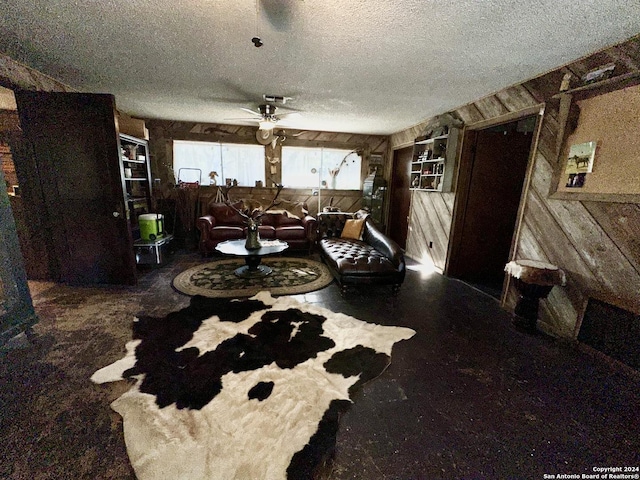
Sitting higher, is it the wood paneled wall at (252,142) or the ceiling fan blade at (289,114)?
the ceiling fan blade at (289,114)

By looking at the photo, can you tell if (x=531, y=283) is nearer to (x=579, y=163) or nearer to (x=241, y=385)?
(x=579, y=163)

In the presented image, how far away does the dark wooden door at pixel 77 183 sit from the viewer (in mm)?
2662

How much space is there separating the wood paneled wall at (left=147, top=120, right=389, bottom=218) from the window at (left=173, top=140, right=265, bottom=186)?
0.15 meters

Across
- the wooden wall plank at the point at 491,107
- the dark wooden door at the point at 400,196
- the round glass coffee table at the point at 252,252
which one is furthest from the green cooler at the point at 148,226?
the wooden wall plank at the point at 491,107

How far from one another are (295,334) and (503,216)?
337 centimetres

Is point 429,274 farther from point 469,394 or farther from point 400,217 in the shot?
point 469,394

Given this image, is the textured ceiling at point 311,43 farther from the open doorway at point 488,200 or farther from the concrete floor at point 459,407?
the concrete floor at point 459,407

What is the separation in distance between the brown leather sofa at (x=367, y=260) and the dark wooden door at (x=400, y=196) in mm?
1612

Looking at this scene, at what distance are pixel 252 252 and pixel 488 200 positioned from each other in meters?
3.37

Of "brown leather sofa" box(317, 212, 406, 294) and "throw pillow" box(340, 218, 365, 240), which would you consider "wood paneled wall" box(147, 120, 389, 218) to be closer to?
"throw pillow" box(340, 218, 365, 240)

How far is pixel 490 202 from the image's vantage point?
3545 millimetres

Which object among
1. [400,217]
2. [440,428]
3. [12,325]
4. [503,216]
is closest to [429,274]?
[503,216]

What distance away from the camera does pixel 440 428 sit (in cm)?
140

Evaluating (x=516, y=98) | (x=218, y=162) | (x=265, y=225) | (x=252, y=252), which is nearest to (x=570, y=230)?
(x=516, y=98)
